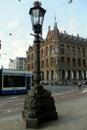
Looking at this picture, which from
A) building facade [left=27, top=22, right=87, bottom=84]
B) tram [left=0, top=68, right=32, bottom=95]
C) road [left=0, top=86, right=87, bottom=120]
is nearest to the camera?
road [left=0, top=86, right=87, bottom=120]

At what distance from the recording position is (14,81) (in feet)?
104

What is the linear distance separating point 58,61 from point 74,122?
82092 mm

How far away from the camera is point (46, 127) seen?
912cm

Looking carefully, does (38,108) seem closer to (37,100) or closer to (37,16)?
(37,100)

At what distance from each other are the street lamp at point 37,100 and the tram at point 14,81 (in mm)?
20702

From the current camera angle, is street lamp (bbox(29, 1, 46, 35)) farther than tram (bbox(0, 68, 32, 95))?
No

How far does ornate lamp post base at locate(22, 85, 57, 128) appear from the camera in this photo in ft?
30.6

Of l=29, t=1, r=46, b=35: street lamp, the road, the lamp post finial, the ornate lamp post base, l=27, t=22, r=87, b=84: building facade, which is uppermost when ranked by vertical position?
l=27, t=22, r=87, b=84: building facade

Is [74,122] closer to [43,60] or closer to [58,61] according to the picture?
[58,61]

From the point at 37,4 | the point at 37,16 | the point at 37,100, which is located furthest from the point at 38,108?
the point at 37,4

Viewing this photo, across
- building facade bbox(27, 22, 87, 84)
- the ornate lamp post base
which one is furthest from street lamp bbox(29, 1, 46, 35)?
building facade bbox(27, 22, 87, 84)

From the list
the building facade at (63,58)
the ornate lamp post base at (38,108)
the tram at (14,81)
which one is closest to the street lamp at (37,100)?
the ornate lamp post base at (38,108)

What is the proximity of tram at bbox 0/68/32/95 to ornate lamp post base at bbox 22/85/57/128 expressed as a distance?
20.8m

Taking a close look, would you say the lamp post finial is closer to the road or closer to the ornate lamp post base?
the ornate lamp post base
